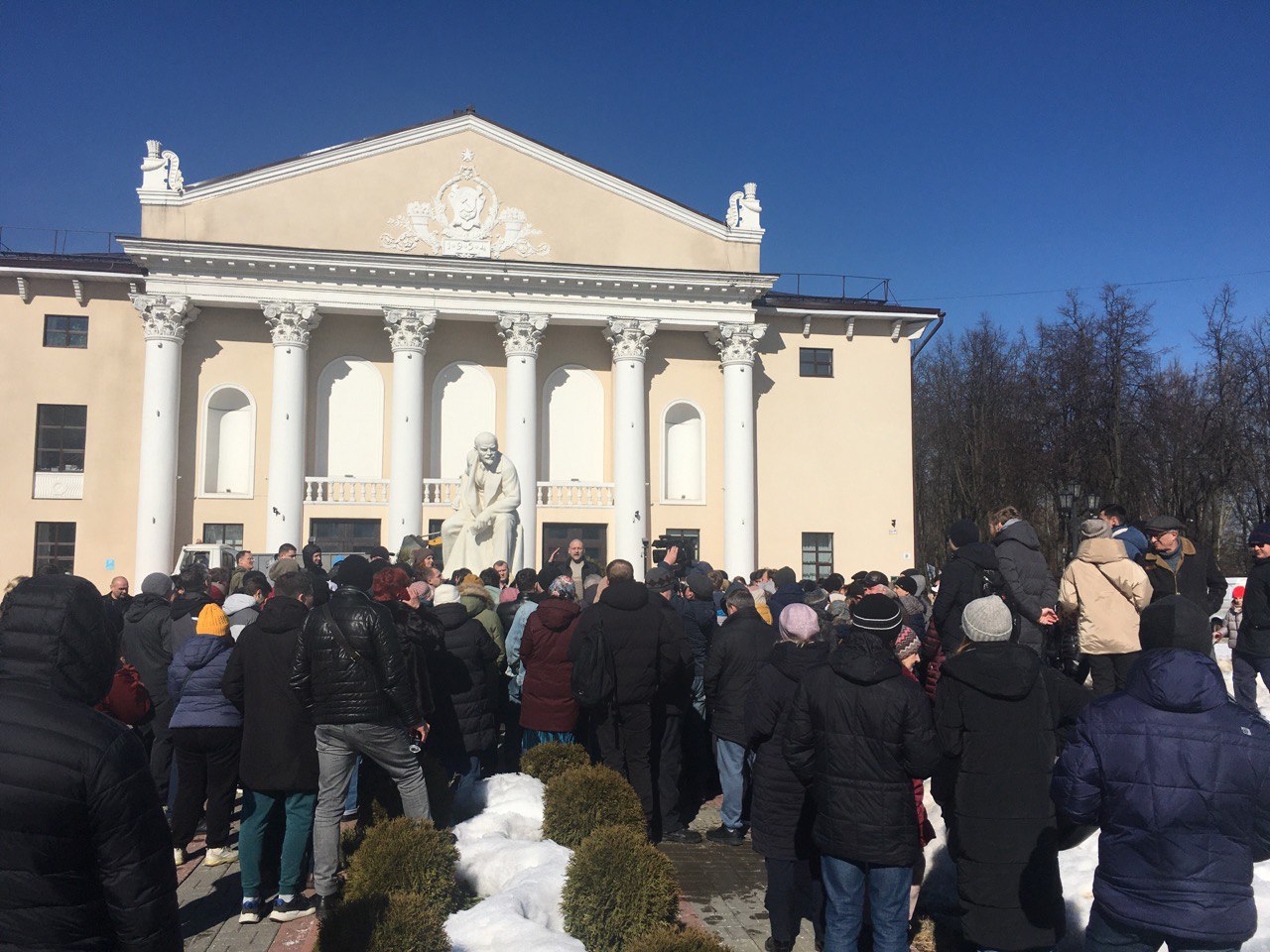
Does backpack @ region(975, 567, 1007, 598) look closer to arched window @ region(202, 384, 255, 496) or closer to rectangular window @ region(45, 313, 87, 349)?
arched window @ region(202, 384, 255, 496)

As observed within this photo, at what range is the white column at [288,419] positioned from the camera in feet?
82.8

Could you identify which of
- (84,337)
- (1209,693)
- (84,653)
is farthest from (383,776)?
(84,337)

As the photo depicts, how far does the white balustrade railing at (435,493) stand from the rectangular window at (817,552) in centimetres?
664

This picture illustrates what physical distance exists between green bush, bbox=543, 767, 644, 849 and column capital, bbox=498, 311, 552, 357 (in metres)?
21.0

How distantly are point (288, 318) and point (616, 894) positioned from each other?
23278mm

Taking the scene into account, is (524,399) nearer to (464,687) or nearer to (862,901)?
(464,687)

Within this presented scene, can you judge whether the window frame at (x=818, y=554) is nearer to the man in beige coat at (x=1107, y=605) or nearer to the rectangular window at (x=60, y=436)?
the rectangular window at (x=60, y=436)

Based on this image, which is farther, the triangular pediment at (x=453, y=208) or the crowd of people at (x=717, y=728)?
the triangular pediment at (x=453, y=208)

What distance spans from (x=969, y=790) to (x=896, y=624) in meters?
0.88

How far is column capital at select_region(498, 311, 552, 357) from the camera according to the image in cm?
2694

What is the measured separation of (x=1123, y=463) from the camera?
3747 cm

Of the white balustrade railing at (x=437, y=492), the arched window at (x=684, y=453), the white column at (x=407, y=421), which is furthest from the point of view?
the arched window at (x=684, y=453)

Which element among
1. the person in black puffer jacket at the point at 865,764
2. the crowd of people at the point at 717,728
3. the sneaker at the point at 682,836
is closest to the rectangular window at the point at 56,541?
the crowd of people at the point at 717,728

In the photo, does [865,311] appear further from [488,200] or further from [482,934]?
[482,934]
